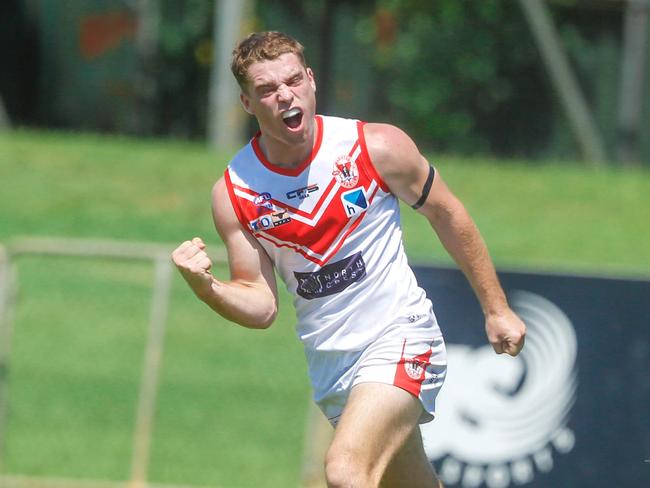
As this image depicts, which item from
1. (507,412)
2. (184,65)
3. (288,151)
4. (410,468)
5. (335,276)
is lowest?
(184,65)

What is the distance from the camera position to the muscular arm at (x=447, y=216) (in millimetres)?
5277

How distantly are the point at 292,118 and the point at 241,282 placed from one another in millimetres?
693

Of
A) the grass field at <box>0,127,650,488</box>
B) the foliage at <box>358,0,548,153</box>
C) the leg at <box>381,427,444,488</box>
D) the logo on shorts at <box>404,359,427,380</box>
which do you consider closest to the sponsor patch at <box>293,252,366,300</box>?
the logo on shorts at <box>404,359,427,380</box>

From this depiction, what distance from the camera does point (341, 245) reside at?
5262 mm

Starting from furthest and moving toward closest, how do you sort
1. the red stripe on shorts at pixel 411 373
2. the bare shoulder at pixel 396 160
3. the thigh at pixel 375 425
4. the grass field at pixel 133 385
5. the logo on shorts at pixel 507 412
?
the grass field at pixel 133 385, the logo on shorts at pixel 507 412, the bare shoulder at pixel 396 160, the red stripe on shorts at pixel 411 373, the thigh at pixel 375 425

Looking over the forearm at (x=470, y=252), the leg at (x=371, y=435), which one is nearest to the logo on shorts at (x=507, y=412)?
the forearm at (x=470, y=252)

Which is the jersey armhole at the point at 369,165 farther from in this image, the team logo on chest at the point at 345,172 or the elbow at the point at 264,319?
the elbow at the point at 264,319

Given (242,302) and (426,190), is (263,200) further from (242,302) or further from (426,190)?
(426,190)

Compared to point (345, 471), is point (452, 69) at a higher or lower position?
lower

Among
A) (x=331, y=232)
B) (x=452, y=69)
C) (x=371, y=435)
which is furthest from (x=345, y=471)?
(x=452, y=69)

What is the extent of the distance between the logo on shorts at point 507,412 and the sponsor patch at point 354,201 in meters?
2.68

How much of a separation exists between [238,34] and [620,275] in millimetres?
7706

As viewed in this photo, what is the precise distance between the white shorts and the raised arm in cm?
34

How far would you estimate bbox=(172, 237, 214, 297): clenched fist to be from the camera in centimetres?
475
